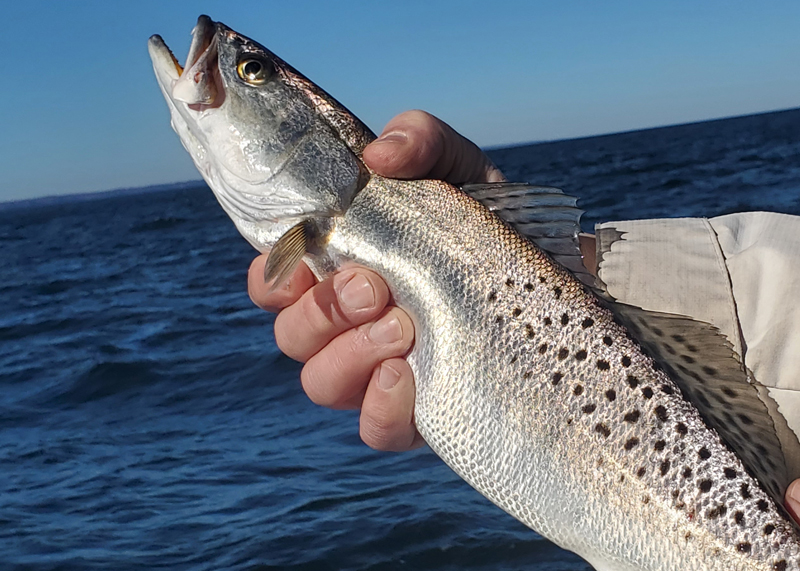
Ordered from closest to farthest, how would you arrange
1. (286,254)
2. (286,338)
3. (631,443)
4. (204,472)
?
(631,443) → (286,254) → (286,338) → (204,472)

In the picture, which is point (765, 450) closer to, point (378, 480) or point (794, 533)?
point (794, 533)

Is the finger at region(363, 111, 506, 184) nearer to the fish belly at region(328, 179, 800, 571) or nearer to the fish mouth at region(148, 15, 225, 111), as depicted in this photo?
the fish belly at region(328, 179, 800, 571)

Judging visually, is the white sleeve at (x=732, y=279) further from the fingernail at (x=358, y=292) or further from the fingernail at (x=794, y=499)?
the fingernail at (x=358, y=292)

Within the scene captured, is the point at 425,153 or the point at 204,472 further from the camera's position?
the point at 204,472

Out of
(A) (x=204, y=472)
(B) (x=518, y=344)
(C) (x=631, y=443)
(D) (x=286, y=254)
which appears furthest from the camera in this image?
(A) (x=204, y=472)

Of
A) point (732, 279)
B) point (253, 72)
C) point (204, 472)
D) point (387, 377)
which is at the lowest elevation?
point (204, 472)

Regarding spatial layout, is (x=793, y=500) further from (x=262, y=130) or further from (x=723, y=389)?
(x=262, y=130)

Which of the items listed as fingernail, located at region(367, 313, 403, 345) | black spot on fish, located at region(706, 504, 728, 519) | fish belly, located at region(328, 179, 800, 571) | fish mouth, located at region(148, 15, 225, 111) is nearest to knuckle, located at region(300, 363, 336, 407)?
fingernail, located at region(367, 313, 403, 345)

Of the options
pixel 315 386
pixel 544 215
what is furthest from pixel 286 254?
pixel 544 215

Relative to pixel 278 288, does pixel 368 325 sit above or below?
below
